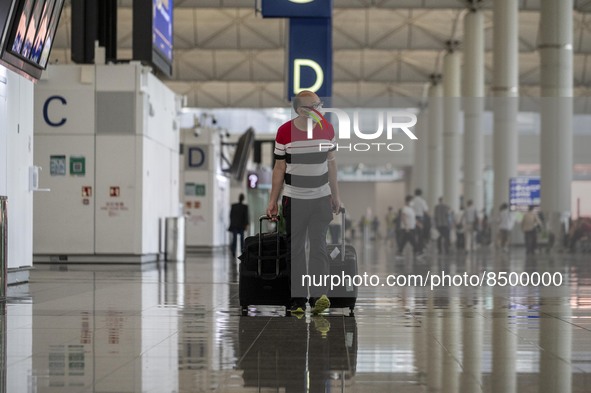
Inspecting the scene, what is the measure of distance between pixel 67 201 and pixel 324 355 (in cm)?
1617

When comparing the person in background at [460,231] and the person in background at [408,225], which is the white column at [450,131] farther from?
the person in background at [408,225]

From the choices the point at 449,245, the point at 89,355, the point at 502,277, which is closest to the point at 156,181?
the point at 449,245

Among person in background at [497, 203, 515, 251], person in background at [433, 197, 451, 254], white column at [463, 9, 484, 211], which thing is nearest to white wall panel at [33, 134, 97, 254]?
person in background at [433, 197, 451, 254]

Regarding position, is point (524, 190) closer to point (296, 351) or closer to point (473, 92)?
point (296, 351)

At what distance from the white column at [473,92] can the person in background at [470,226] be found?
8.14m

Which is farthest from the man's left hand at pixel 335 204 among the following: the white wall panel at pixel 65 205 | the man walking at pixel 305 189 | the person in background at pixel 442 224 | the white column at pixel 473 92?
the white column at pixel 473 92

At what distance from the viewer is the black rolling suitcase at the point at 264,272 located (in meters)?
9.99

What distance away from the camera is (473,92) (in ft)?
135

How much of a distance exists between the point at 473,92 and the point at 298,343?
114 feet

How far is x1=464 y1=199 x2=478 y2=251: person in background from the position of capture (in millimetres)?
27216

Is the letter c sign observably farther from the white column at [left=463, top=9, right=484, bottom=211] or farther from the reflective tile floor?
the white column at [left=463, top=9, right=484, bottom=211]

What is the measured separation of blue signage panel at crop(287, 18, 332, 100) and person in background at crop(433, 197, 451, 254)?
15.1 ft

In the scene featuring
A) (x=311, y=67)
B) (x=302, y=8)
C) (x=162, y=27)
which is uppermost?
(x=162, y=27)

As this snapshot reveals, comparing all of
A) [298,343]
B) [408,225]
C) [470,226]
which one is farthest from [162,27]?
[298,343]
